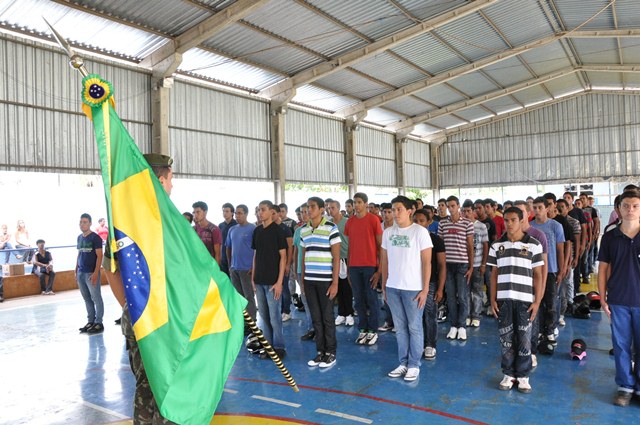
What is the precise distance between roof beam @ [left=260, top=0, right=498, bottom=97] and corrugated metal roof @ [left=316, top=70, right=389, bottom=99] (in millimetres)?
1027

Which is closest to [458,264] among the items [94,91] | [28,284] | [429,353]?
[429,353]

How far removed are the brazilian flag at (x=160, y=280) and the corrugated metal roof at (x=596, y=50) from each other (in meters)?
17.6

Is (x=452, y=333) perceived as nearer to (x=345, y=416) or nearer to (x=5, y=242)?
(x=345, y=416)

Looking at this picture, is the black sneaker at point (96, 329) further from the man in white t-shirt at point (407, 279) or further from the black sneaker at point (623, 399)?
the black sneaker at point (623, 399)

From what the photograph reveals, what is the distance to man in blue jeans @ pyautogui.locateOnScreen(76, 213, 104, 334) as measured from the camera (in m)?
7.55

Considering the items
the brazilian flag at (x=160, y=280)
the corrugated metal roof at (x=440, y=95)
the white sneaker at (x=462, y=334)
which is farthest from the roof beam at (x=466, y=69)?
the brazilian flag at (x=160, y=280)

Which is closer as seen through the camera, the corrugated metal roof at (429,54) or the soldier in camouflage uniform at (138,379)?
the soldier in camouflage uniform at (138,379)

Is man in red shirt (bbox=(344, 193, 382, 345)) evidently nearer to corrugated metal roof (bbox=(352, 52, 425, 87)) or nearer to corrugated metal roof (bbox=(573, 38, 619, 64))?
corrugated metal roof (bbox=(352, 52, 425, 87))

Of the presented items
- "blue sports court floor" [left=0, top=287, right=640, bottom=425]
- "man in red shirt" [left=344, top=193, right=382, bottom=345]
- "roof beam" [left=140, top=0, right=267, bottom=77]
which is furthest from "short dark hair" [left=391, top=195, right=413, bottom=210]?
"roof beam" [left=140, top=0, right=267, bottom=77]

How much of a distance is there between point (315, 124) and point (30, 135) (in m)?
9.88

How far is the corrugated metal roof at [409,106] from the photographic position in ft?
63.4

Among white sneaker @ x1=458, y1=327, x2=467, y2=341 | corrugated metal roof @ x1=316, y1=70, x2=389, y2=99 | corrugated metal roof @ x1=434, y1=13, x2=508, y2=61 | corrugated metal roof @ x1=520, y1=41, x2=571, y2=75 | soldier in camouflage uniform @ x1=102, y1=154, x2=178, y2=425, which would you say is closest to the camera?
soldier in camouflage uniform @ x1=102, y1=154, x2=178, y2=425

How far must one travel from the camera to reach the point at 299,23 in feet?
38.3

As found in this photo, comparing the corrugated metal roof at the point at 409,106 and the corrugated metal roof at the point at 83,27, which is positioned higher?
the corrugated metal roof at the point at 409,106
